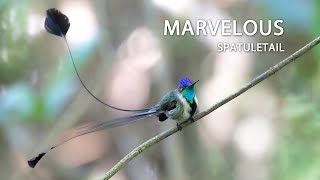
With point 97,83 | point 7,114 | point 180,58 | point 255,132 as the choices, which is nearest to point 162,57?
point 180,58

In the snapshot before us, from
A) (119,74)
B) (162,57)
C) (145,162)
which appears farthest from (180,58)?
(145,162)

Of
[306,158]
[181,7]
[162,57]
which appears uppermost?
[181,7]

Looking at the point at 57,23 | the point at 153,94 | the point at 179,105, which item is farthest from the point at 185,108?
the point at 57,23

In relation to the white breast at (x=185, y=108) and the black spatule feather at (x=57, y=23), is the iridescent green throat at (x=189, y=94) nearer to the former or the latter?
the white breast at (x=185, y=108)

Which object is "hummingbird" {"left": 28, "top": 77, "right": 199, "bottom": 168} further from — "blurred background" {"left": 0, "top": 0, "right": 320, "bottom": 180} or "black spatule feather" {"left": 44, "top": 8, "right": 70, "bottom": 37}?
"black spatule feather" {"left": 44, "top": 8, "right": 70, "bottom": 37}

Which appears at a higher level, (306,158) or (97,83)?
(97,83)

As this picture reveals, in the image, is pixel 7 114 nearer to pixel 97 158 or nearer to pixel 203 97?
pixel 97 158

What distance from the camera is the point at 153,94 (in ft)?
3.82

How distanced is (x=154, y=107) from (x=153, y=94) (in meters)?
0.10

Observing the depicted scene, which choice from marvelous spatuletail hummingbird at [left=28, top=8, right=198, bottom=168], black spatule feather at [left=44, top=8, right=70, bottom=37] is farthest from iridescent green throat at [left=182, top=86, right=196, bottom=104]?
black spatule feather at [left=44, top=8, right=70, bottom=37]

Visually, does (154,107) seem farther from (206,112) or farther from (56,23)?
(56,23)

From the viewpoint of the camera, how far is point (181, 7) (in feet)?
3.77

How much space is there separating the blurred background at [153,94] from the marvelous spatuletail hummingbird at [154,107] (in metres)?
0.02

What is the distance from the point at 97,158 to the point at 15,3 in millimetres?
412
